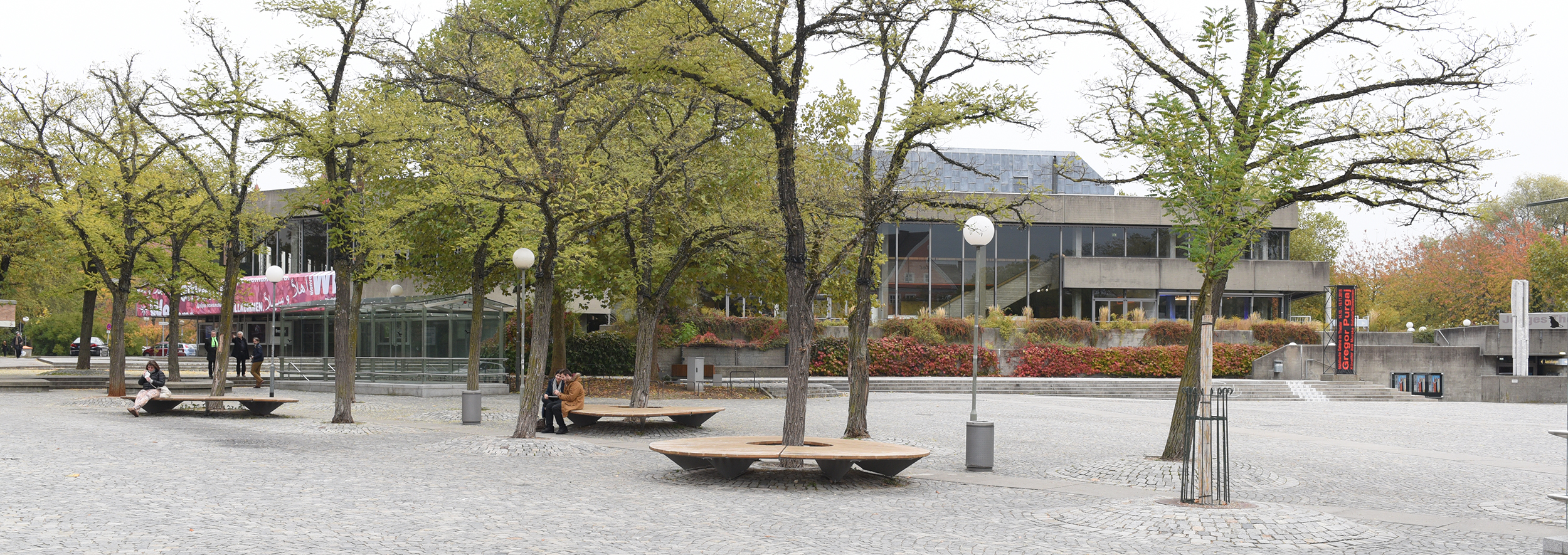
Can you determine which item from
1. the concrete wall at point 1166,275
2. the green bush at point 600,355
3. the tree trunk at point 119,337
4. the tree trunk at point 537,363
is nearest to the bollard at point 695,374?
the green bush at point 600,355

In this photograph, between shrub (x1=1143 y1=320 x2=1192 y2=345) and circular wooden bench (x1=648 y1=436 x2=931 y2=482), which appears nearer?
circular wooden bench (x1=648 y1=436 x2=931 y2=482)

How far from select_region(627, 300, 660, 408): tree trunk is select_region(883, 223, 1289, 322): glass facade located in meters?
28.1

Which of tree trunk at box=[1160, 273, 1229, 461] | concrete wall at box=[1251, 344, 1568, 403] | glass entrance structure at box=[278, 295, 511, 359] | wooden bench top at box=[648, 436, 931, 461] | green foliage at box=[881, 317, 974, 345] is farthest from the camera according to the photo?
green foliage at box=[881, 317, 974, 345]

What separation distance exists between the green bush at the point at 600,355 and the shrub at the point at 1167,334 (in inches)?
719

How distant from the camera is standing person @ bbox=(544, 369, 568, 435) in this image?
17828 millimetres

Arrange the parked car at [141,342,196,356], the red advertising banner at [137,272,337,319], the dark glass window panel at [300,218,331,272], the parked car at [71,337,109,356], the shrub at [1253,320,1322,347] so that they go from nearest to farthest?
1. the shrub at [1253,320,1322,347]
2. the red advertising banner at [137,272,337,319]
3. the dark glass window panel at [300,218,331,272]
4. the parked car at [141,342,196,356]
5. the parked car at [71,337,109,356]

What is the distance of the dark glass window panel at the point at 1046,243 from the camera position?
158 ft

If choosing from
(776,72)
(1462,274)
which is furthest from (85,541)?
(1462,274)

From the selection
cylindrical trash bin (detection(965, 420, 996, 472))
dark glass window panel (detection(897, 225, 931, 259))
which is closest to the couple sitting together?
cylindrical trash bin (detection(965, 420, 996, 472))

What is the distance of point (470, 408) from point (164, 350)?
49.7m

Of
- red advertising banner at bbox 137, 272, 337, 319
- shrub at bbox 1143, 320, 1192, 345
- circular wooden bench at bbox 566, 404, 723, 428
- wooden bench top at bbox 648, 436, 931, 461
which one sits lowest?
circular wooden bench at bbox 566, 404, 723, 428

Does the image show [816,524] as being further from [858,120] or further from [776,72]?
[858,120]

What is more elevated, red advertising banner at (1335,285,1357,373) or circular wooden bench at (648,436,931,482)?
red advertising banner at (1335,285,1357,373)

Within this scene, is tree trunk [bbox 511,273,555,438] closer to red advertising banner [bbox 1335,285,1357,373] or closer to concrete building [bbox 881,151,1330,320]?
red advertising banner [bbox 1335,285,1357,373]
